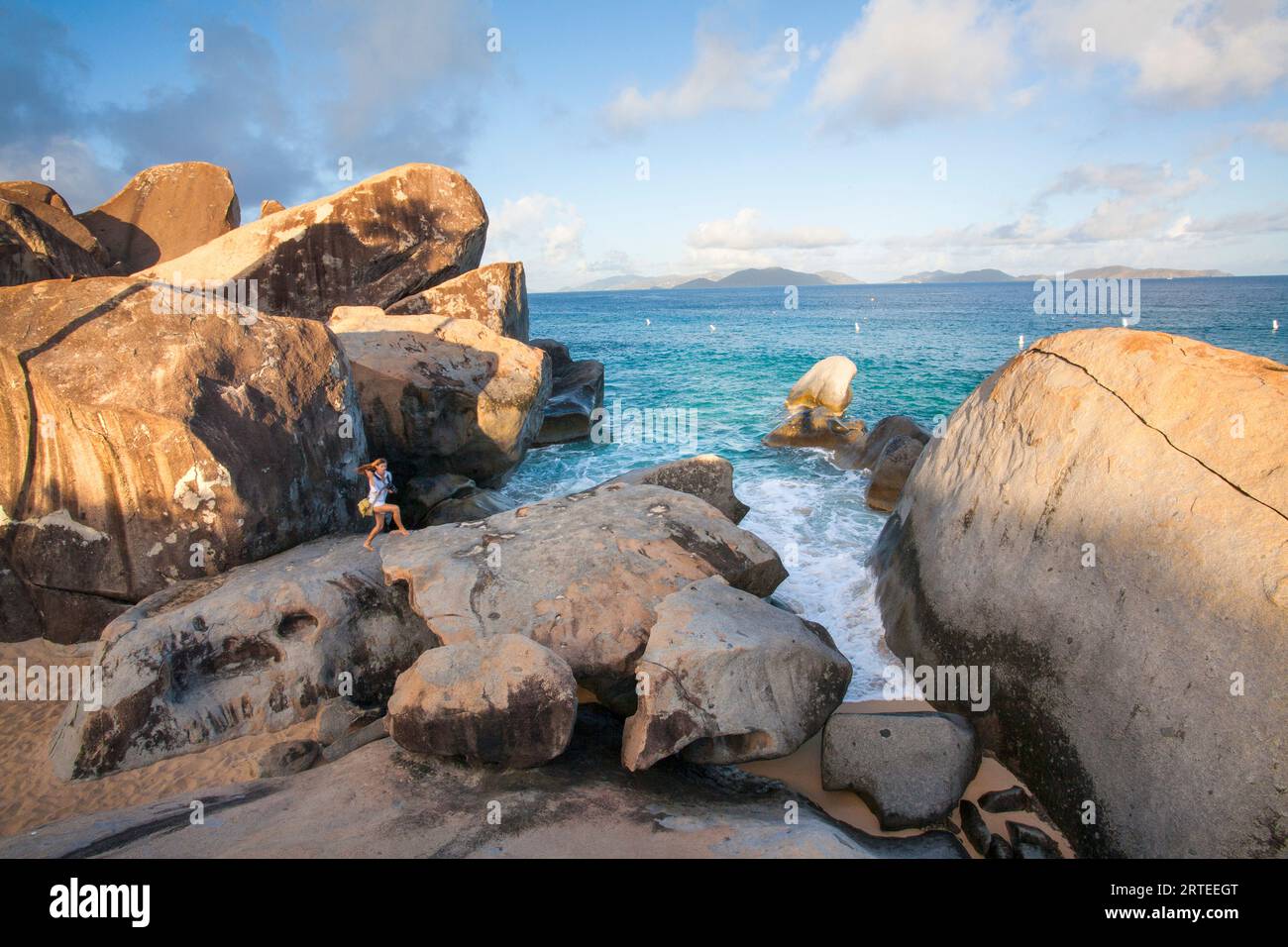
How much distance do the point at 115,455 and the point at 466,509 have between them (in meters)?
4.55

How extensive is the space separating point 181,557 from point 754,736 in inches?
272

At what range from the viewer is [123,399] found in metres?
7.64

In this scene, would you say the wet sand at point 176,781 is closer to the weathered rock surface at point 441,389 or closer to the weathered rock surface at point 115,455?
the weathered rock surface at point 115,455

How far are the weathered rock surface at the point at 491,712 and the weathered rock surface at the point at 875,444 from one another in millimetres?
10753

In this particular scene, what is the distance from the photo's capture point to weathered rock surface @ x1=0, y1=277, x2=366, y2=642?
7.61 metres

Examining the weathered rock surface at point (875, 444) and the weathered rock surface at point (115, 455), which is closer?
the weathered rock surface at point (115, 455)

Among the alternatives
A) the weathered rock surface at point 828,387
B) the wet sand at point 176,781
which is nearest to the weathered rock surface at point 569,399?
the weathered rock surface at point 828,387

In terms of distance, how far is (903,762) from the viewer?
17.9 ft

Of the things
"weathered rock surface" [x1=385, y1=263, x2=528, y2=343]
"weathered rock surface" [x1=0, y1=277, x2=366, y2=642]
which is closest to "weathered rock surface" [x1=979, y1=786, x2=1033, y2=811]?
"weathered rock surface" [x1=0, y1=277, x2=366, y2=642]

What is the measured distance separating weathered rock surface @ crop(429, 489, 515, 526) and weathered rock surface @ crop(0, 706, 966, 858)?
5.48 m

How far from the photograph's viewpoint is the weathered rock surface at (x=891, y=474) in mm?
12484

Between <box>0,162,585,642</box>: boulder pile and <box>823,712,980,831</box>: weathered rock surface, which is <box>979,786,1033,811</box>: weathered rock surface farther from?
<box>0,162,585,642</box>: boulder pile

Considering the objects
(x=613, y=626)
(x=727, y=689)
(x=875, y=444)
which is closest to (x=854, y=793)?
(x=727, y=689)

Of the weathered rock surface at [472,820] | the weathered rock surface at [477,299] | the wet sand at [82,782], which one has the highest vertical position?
the weathered rock surface at [477,299]
